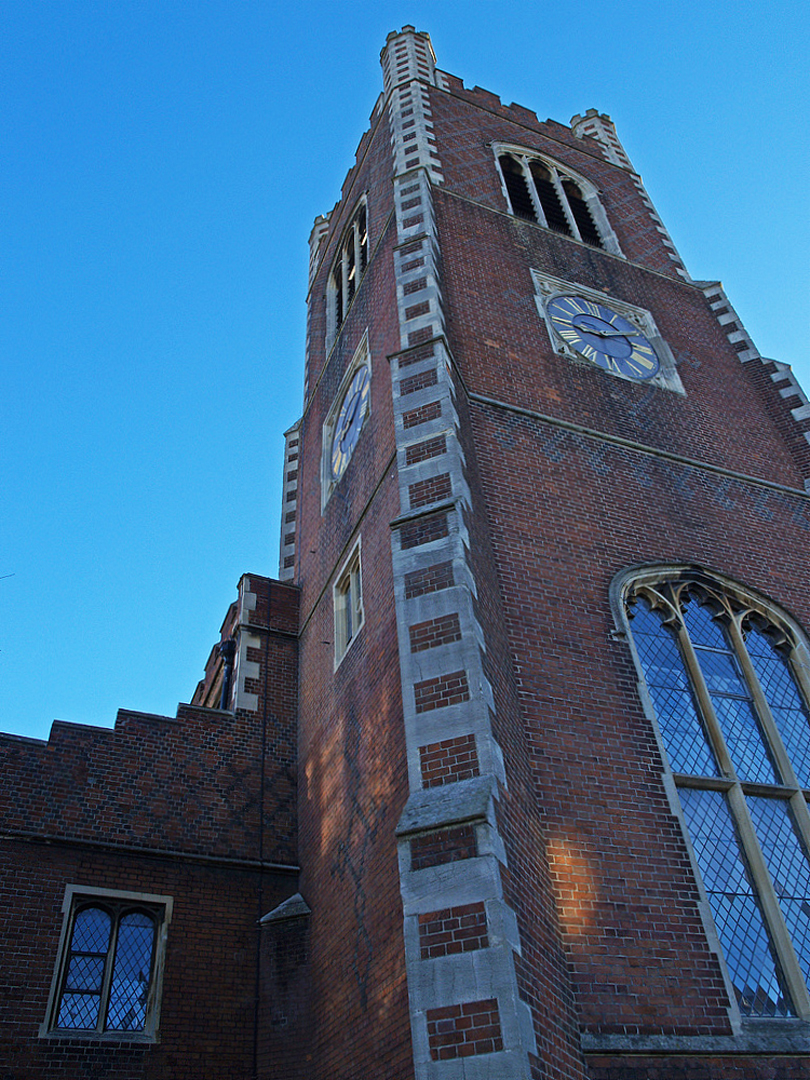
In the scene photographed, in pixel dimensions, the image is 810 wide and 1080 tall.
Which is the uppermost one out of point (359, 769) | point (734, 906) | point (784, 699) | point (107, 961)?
point (784, 699)

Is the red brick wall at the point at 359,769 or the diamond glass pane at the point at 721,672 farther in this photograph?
the diamond glass pane at the point at 721,672

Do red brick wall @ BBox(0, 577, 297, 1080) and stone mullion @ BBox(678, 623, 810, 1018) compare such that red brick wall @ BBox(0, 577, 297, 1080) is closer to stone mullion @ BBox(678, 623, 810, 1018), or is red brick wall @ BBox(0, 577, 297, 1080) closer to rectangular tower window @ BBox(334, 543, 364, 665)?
rectangular tower window @ BBox(334, 543, 364, 665)

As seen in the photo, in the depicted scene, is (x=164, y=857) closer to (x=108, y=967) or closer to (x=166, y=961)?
(x=166, y=961)

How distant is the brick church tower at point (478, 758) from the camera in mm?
7582

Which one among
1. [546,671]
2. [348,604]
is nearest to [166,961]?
[348,604]

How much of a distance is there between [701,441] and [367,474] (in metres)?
5.29

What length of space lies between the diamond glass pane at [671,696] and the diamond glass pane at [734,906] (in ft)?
1.21

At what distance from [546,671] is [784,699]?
10.8 ft

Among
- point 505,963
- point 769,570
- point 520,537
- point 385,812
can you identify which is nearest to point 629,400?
point 769,570

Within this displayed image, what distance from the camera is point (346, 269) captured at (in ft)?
71.7

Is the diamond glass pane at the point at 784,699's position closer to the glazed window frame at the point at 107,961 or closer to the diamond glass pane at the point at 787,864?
the diamond glass pane at the point at 787,864

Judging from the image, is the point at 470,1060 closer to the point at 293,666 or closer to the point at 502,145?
the point at 293,666

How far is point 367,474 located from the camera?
43.8 feet

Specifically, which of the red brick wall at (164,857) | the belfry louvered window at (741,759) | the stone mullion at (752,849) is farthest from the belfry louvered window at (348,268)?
the stone mullion at (752,849)
